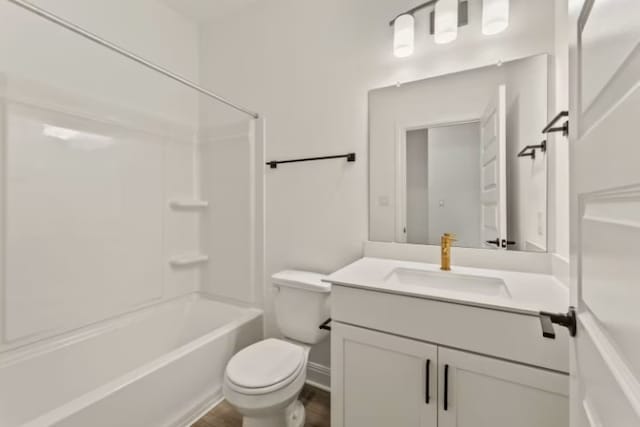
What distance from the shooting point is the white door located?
359mm

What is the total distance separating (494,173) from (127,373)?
6.68 feet

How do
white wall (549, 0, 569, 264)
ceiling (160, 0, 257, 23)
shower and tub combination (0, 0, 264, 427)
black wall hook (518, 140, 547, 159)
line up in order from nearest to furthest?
white wall (549, 0, 569, 264) → black wall hook (518, 140, 547, 159) → shower and tub combination (0, 0, 264, 427) → ceiling (160, 0, 257, 23)

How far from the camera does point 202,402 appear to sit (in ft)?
5.32

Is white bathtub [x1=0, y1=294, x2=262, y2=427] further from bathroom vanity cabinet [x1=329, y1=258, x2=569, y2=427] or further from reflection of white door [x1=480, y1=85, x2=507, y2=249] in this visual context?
reflection of white door [x1=480, y1=85, x2=507, y2=249]

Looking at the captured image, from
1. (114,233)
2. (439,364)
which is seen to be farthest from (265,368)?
(114,233)

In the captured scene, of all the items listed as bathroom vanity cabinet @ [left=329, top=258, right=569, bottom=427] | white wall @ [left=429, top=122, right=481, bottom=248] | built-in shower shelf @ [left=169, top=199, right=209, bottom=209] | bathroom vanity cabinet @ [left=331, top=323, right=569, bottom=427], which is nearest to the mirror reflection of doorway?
white wall @ [left=429, top=122, right=481, bottom=248]

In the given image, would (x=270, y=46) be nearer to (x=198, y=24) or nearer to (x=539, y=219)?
(x=198, y=24)

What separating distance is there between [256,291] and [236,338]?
0.38 metres

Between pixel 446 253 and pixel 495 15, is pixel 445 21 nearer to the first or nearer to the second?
pixel 495 15

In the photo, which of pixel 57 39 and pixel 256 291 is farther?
pixel 256 291

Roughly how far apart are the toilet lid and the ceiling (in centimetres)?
236

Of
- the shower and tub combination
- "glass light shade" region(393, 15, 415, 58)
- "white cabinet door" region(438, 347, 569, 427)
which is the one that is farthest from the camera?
"glass light shade" region(393, 15, 415, 58)

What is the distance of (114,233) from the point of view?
183cm

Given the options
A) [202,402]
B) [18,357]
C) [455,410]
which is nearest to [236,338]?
[202,402]
